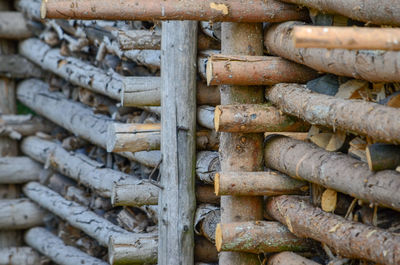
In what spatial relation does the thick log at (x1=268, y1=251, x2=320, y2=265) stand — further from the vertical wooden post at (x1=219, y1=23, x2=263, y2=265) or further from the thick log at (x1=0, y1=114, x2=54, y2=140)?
the thick log at (x1=0, y1=114, x2=54, y2=140)

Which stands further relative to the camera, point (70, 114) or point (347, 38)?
point (70, 114)

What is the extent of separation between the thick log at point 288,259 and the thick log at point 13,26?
12.7 feet

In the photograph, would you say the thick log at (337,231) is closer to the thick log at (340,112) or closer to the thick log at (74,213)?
the thick log at (340,112)

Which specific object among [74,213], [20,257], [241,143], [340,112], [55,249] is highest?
[340,112]

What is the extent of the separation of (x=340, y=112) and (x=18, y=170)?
420 cm

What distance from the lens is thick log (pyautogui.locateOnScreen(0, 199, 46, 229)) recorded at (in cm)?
647

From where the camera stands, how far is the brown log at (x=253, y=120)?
347 cm

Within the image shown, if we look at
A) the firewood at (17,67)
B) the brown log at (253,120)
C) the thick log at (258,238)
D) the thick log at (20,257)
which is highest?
the brown log at (253,120)

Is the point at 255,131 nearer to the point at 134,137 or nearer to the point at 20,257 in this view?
the point at 134,137

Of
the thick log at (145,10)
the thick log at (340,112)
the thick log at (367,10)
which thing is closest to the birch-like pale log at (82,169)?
the thick log at (340,112)

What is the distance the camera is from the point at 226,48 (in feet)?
12.2

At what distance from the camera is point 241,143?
3.71 metres

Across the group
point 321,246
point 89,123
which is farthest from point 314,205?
point 89,123

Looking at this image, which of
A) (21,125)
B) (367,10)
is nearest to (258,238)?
(367,10)
